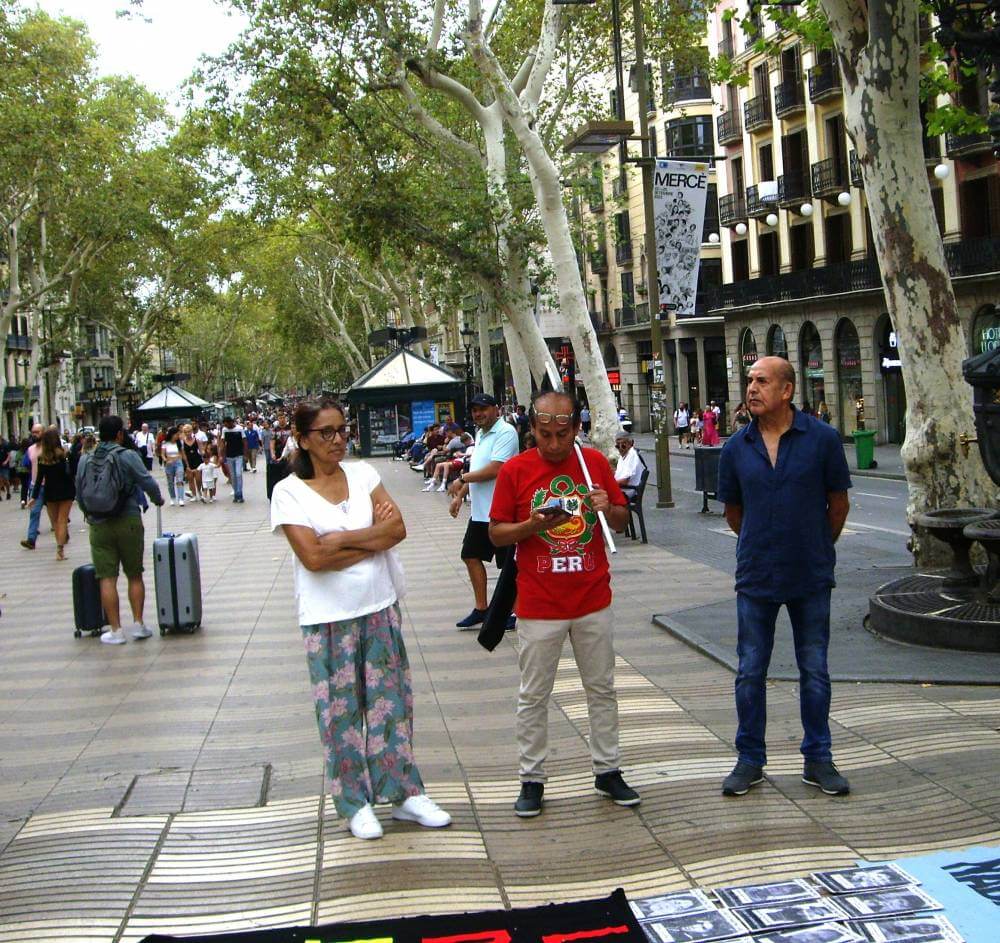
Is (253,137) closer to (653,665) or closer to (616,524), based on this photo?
(653,665)

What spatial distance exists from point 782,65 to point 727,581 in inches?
1339

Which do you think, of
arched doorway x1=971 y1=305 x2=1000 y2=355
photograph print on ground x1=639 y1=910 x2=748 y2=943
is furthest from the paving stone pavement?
arched doorway x1=971 y1=305 x2=1000 y2=355

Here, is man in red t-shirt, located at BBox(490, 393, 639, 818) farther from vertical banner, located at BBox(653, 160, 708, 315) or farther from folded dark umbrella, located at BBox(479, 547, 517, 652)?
vertical banner, located at BBox(653, 160, 708, 315)

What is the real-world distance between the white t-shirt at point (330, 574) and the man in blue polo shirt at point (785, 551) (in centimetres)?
152

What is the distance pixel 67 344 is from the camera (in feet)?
202

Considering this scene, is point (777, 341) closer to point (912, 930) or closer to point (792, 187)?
point (792, 187)

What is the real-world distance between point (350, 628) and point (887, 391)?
35.4 meters

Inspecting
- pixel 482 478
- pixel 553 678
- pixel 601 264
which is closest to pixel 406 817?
pixel 553 678

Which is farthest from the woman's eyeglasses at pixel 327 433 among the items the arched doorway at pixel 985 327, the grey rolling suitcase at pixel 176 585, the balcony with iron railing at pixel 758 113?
the balcony with iron railing at pixel 758 113

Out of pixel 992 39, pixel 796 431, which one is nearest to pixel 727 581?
pixel 992 39

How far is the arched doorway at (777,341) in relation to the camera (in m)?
43.8

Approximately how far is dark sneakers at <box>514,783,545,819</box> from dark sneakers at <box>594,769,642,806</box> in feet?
0.85

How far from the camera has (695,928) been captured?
404 centimetres

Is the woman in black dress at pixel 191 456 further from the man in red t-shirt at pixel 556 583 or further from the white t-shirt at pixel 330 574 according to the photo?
the man in red t-shirt at pixel 556 583
